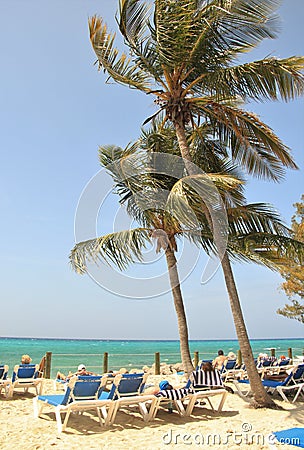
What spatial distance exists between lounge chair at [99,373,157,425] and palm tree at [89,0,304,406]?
96.0 inches

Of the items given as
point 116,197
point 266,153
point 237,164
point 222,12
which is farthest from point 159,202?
point 222,12

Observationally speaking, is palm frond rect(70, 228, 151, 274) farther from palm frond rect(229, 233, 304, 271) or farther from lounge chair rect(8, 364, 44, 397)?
lounge chair rect(8, 364, 44, 397)

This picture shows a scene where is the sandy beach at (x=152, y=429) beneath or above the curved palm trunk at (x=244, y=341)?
beneath

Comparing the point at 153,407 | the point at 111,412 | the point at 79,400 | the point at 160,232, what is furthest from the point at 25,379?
the point at 160,232

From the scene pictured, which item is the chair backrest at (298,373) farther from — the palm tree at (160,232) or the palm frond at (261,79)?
the palm frond at (261,79)

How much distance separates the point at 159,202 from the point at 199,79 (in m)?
3.47

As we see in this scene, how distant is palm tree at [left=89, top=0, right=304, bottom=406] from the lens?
929cm

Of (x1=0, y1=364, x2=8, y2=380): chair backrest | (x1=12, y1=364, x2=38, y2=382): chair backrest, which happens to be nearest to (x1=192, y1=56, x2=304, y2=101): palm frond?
(x1=12, y1=364, x2=38, y2=382): chair backrest

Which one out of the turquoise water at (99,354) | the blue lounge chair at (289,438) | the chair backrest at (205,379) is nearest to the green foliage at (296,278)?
the turquoise water at (99,354)

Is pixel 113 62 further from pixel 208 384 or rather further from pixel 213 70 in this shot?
pixel 208 384

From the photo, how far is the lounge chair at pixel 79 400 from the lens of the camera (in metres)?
6.86

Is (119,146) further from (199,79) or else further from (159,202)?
(199,79)

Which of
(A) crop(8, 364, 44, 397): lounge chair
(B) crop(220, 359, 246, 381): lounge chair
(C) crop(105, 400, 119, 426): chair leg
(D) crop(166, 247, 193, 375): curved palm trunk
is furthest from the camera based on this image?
(B) crop(220, 359, 246, 381): lounge chair

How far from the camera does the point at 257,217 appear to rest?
10.3 m
